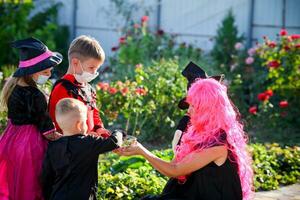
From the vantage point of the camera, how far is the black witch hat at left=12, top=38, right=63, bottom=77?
4797 millimetres

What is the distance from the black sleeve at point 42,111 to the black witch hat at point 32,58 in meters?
A: 0.20

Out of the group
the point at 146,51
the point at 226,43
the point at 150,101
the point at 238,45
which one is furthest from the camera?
the point at 226,43

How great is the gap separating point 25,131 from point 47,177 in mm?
459

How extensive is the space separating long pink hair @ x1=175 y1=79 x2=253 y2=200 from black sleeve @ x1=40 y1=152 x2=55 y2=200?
0.86m

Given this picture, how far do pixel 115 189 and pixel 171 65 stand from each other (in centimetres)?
353

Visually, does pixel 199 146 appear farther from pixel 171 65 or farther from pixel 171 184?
pixel 171 65

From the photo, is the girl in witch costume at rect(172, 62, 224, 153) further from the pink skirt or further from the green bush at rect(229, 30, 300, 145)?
the green bush at rect(229, 30, 300, 145)

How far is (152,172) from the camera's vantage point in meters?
6.11

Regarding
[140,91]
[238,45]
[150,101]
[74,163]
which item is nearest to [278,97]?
[238,45]

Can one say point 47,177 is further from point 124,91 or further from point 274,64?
point 274,64

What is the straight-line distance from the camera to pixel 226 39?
37.5ft

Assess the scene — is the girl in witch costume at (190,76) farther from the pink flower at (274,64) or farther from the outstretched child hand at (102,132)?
the pink flower at (274,64)

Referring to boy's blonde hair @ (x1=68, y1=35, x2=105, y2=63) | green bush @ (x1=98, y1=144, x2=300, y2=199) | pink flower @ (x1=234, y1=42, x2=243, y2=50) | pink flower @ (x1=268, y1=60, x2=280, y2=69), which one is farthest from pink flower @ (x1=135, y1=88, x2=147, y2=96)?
pink flower @ (x1=234, y1=42, x2=243, y2=50)

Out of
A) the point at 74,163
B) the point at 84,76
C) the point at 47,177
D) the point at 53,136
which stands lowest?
the point at 47,177
